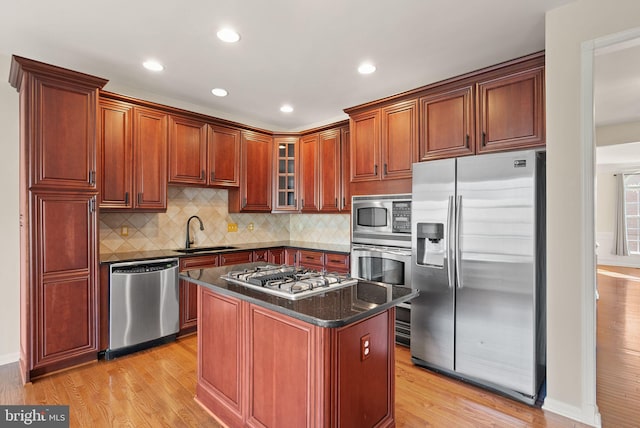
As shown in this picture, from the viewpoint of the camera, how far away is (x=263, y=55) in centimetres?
277

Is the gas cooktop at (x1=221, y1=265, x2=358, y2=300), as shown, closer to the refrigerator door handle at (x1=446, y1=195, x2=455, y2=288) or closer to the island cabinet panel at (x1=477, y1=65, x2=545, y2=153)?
the refrigerator door handle at (x1=446, y1=195, x2=455, y2=288)

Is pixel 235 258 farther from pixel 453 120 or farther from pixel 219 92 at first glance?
pixel 453 120

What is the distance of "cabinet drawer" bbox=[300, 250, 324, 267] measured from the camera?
410 cm

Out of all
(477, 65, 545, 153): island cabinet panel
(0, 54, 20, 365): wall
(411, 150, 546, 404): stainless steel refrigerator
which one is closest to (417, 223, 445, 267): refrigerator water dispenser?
(411, 150, 546, 404): stainless steel refrigerator

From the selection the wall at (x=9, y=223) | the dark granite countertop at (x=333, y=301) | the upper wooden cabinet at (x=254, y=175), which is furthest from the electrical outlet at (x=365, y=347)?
the wall at (x=9, y=223)

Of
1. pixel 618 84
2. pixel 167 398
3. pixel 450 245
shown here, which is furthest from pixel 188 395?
pixel 618 84

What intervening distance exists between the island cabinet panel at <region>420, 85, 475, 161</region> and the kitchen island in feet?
5.12

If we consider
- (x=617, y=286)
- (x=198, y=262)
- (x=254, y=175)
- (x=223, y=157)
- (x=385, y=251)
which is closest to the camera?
(x=385, y=251)

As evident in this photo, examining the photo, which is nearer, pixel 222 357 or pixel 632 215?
pixel 222 357

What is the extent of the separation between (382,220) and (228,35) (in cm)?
212

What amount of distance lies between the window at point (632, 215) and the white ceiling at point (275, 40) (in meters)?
8.22

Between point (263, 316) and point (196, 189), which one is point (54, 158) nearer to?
point (196, 189)

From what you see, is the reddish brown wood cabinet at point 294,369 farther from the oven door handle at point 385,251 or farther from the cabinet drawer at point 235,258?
the cabinet drawer at point 235,258

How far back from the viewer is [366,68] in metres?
3.01
